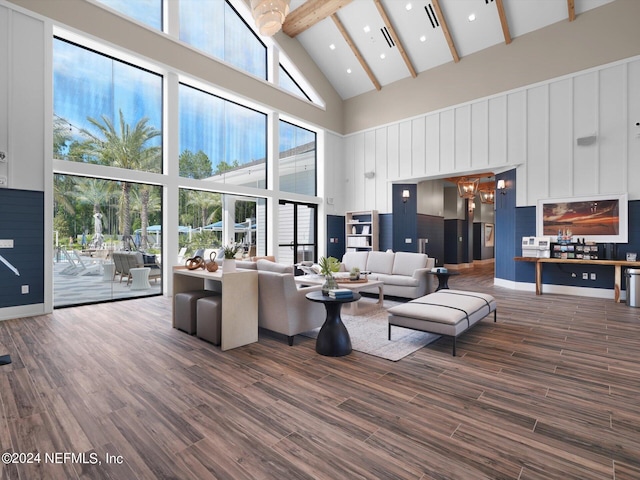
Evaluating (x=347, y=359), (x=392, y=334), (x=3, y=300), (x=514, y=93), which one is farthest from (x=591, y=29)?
(x=3, y=300)

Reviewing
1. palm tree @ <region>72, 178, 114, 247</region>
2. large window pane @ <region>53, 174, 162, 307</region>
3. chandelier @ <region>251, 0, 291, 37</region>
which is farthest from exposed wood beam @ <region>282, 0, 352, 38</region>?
palm tree @ <region>72, 178, 114, 247</region>

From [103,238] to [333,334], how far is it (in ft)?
15.9

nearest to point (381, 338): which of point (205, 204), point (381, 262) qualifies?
point (381, 262)

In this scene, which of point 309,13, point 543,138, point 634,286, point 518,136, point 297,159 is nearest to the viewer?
point 634,286

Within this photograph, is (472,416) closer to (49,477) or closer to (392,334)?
(392,334)

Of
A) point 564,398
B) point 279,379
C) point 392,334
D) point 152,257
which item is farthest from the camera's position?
point 152,257

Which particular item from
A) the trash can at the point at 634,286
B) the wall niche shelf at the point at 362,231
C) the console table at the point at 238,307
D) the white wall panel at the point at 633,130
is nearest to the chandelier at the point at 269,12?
the console table at the point at 238,307

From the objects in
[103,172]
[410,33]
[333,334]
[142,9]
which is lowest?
[333,334]

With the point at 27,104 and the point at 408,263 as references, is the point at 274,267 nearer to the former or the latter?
the point at 408,263

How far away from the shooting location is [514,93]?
7699mm

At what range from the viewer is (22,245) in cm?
502

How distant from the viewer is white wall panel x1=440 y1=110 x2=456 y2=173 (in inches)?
339

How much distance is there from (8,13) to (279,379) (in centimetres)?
652

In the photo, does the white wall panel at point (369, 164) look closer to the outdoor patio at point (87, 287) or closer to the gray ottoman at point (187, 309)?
the outdoor patio at point (87, 287)
